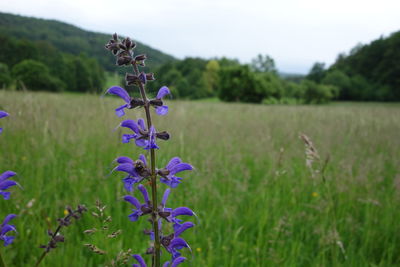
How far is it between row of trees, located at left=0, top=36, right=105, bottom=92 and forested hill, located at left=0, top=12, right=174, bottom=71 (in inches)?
9.7

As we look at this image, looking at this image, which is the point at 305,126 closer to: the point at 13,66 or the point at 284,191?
the point at 284,191

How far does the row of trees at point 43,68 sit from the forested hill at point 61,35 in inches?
9.7

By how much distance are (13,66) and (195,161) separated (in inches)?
220

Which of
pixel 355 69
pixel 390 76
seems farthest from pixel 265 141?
pixel 390 76

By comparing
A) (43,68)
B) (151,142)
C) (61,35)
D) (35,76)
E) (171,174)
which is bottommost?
(171,174)

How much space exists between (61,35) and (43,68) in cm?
164

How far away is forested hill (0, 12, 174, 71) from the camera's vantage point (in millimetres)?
5891

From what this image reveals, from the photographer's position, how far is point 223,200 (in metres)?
2.94

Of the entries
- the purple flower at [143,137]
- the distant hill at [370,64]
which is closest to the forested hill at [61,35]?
the purple flower at [143,137]

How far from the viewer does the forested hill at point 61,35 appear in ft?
19.3

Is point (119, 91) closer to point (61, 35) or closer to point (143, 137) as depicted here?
point (143, 137)

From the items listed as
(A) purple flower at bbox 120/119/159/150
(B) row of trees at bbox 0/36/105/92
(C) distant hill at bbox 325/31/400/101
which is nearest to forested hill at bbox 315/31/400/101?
(C) distant hill at bbox 325/31/400/101

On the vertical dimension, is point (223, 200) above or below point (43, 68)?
below

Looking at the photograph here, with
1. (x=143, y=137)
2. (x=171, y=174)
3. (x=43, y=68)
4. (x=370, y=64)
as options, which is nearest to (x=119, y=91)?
(x=143, y=137)
